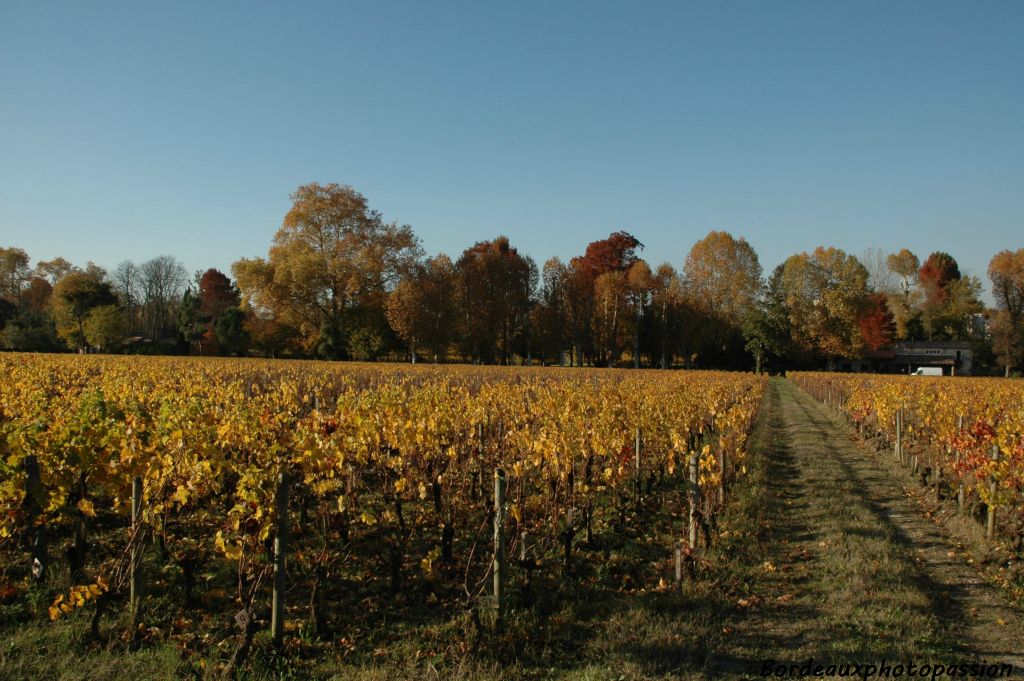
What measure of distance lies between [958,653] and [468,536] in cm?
437

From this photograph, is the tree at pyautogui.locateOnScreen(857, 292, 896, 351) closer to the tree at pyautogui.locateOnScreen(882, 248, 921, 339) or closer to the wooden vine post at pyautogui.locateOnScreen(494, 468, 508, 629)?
the tree at pyautogui.locateOnScreen(882, 248, 921, 339)

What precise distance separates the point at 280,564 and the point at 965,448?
9.05 metres

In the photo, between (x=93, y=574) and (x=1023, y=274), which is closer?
(x=93, y=574)

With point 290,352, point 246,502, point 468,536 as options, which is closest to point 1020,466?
point 468,536

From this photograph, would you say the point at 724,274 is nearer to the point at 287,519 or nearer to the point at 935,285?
the point at 935,285

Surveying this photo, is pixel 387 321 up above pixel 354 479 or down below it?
above

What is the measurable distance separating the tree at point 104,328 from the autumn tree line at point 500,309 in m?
0.15

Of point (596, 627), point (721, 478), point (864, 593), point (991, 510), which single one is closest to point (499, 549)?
point (596, 627)

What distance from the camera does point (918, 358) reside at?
2318 inches

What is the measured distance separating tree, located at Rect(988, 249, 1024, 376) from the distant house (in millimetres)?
3013

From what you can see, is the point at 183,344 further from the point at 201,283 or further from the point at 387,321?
the point at 201,283

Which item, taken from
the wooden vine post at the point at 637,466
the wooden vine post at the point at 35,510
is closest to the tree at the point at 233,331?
the wooden vine post at the point at 637,466

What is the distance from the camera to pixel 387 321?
47.5 m

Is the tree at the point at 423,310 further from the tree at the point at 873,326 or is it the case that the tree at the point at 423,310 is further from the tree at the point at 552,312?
the tree at the point at 873,326
